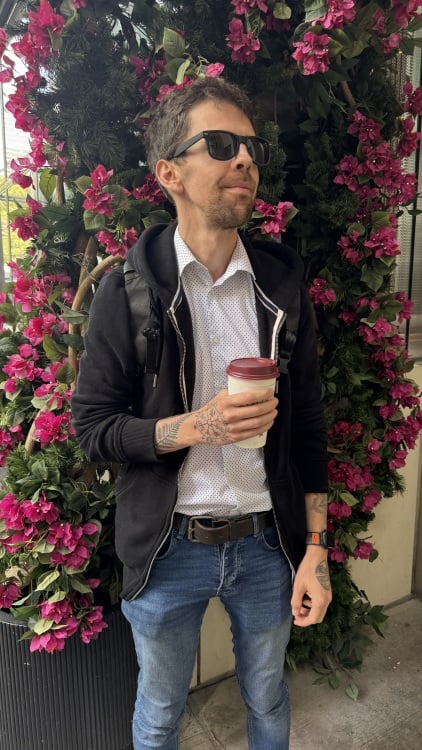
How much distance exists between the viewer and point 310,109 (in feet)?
5.71

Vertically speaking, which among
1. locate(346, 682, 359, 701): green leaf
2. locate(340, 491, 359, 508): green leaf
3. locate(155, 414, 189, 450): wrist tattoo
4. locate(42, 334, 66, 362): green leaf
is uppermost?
locate(42, 334, 66, 362): green leaf

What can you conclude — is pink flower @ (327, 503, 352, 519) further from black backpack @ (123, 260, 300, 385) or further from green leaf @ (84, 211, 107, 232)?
green leaf @ (84, 211, 107, 232)

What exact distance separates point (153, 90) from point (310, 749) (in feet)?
7.75

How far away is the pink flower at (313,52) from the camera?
1.43 meters

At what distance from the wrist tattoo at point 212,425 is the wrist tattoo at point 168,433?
5 centimetres

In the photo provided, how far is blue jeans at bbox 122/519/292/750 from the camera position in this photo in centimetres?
125

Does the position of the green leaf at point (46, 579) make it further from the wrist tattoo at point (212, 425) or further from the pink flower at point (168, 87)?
the pink flower at point (168, 87)

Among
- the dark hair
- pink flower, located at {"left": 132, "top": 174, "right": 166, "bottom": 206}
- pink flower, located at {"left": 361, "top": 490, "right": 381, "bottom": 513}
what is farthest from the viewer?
pink flower, located at {"left": 361, "top": 490, "right": 381, "bottom": 513}

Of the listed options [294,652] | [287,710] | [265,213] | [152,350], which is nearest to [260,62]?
[265,213]

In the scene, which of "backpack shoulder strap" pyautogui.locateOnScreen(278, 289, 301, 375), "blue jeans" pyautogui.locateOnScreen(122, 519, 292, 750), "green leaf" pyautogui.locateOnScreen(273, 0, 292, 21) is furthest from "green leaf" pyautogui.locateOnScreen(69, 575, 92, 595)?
"green leaf" pyautogui.locateOnScreen(273, 0, 292, 21)

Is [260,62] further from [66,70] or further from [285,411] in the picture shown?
[285,411]

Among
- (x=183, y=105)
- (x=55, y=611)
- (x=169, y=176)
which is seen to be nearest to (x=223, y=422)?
(x=169, y=176)

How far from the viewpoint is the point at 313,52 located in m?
1.44

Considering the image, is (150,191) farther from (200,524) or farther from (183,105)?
(200,524)
